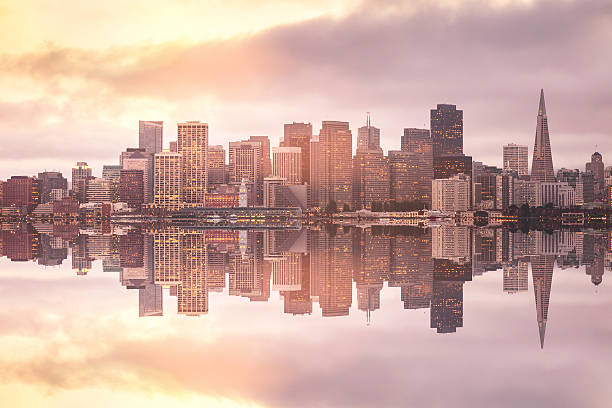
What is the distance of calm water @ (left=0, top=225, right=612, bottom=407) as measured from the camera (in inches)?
577

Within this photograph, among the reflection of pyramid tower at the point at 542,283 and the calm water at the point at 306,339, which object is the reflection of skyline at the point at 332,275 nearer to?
the reflection of pyramid tower at the point at 542,283

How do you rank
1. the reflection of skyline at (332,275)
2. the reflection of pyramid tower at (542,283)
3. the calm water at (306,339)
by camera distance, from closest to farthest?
the calm water at (306,339), the reflection of pyramid tower at (542,283), the reflection of skyline at (332,275)

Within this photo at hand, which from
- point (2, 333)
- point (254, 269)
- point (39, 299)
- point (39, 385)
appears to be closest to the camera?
point (39, 385)

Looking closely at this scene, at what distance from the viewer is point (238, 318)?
23328 mm

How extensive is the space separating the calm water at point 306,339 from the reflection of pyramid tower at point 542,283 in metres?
0.11

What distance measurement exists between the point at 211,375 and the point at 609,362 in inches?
366

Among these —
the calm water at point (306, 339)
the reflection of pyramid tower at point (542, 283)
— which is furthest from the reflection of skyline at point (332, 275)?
the calm water at point (306, 339)

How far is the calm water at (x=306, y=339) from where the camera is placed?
14652 millimetres

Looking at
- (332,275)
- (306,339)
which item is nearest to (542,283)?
(332,275)

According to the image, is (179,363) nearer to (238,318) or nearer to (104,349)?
(104,349)

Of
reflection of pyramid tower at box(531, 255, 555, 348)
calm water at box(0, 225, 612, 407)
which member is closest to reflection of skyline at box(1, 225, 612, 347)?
reflection of pyramid tower at box(531, 255, 555, 348)

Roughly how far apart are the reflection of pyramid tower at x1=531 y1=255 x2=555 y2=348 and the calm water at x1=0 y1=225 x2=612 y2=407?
0.36 ft

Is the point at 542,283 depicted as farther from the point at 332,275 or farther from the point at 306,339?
the point at 306,339

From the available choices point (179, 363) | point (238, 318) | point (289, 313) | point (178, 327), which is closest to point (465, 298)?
point (289, 313)
